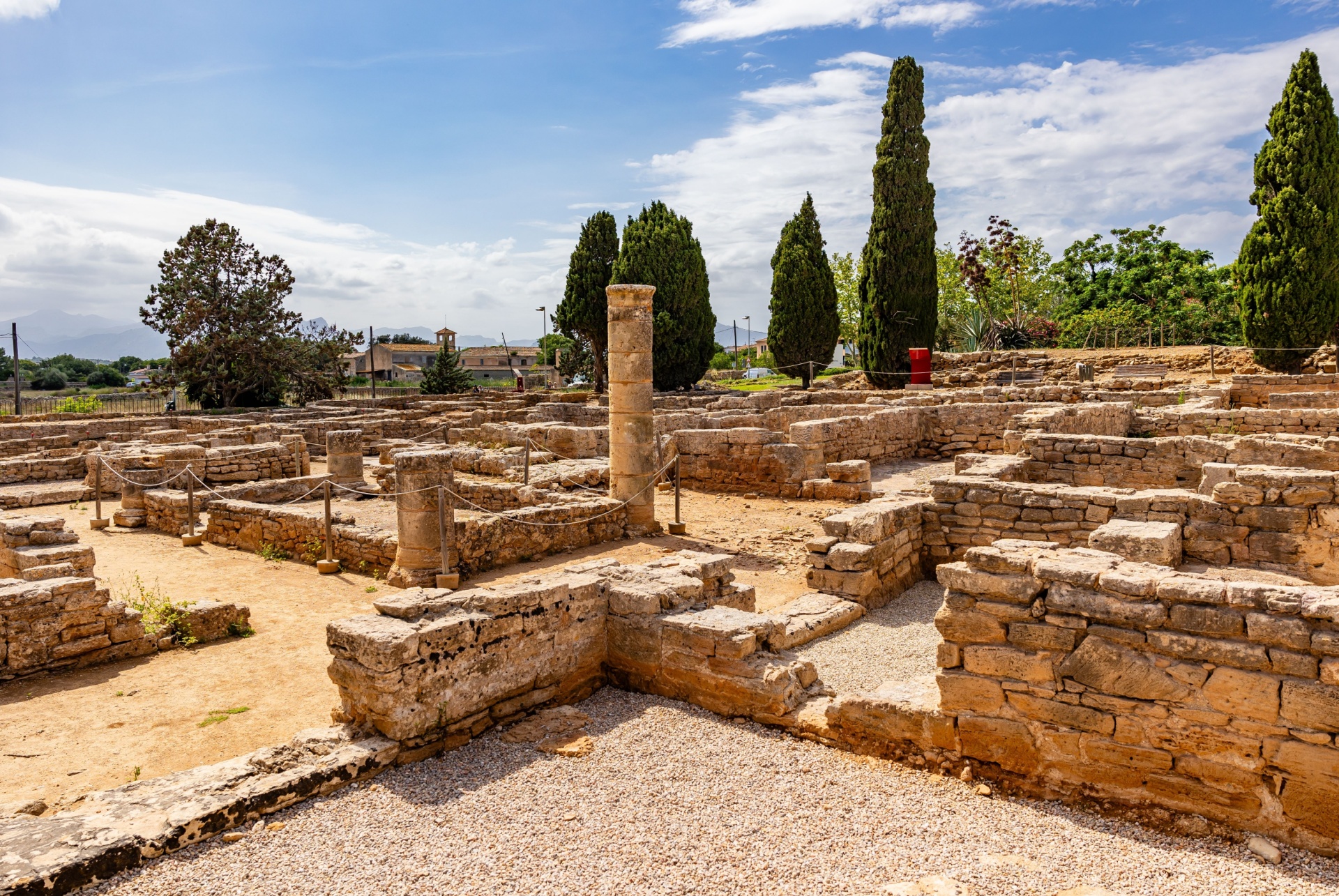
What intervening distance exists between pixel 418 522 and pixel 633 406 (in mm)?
4190

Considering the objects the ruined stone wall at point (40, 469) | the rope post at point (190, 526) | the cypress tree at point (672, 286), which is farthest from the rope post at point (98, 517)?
the cypress tree at point (672, 286)

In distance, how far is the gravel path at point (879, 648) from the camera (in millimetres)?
6246

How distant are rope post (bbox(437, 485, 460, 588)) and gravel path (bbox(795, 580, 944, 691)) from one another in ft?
Answer: 15.1

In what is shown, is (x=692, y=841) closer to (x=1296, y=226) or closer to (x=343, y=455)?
(x=343, y=455)

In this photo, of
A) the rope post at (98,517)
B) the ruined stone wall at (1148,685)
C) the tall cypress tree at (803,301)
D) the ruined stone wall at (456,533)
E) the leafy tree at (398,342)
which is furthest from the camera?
the leafy tree at (398,342)

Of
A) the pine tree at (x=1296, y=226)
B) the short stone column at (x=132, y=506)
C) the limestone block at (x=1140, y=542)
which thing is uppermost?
the pine tree at (x=1296, y=226)

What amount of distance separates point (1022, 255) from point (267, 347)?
138 feet

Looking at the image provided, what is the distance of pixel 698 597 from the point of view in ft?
21.7

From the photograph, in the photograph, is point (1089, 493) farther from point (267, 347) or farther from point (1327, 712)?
point (267, 347)

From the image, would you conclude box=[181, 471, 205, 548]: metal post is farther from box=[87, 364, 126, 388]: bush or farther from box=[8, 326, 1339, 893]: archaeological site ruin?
box=[87, 364, 126, 388]: bush

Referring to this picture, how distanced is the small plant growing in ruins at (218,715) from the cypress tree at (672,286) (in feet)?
103

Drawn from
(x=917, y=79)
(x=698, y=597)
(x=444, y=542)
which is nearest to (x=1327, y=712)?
(x=698, y=597)

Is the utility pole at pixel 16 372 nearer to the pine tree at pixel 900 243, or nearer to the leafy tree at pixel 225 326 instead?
A: the leafy tree at pixel 225 326

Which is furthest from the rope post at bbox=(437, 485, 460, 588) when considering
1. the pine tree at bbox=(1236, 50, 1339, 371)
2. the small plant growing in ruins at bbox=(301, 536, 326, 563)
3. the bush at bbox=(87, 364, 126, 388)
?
the bush at bbox=(87, 364, 126, 388)
